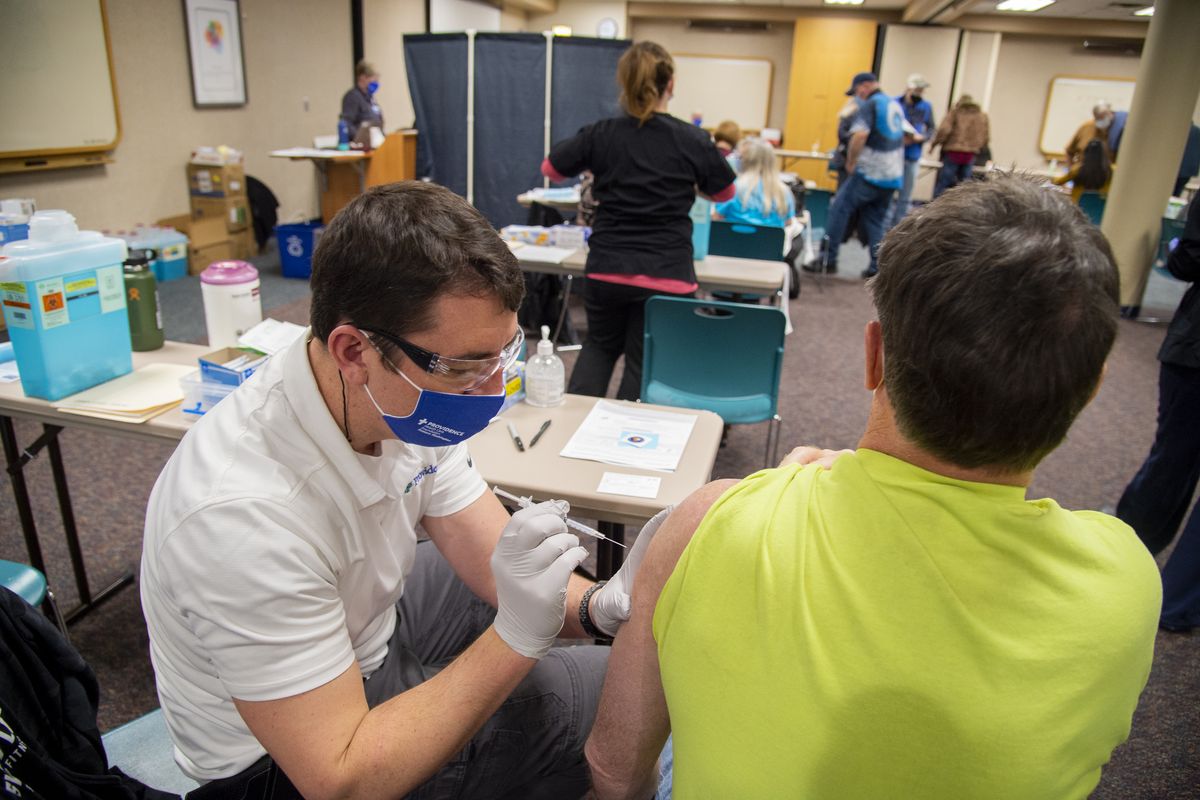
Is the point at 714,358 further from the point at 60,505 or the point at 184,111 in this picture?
the point at 184,111

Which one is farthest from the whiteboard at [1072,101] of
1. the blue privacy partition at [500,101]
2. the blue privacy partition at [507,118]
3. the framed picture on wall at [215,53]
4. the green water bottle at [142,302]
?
the green water bottle at [142,302]

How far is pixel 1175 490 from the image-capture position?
7.69ft

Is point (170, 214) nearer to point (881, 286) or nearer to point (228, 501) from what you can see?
point (228, 501)

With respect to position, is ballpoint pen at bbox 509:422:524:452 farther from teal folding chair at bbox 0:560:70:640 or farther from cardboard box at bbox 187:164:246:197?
cardboard box at bbox 187:164:246:197

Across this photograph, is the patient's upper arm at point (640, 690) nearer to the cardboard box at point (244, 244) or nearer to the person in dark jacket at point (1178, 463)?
the person in dark jacket at point (1178, 463)

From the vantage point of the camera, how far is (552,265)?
11.6 feet

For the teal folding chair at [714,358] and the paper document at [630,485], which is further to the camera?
the teal folding chair at [714,358]

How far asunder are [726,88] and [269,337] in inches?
441

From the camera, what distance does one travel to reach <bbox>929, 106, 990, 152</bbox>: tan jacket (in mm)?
7707

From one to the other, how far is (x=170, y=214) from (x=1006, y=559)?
6397 millimetres

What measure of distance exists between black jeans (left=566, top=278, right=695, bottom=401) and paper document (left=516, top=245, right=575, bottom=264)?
0.55 m

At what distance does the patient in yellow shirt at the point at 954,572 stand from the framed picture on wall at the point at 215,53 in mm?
6467

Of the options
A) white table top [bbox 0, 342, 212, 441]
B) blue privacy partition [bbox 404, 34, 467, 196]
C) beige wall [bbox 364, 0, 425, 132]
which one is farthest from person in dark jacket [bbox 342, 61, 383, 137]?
white table top [bbox 0, 342, 212, 441]

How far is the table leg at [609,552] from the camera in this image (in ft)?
5.58
